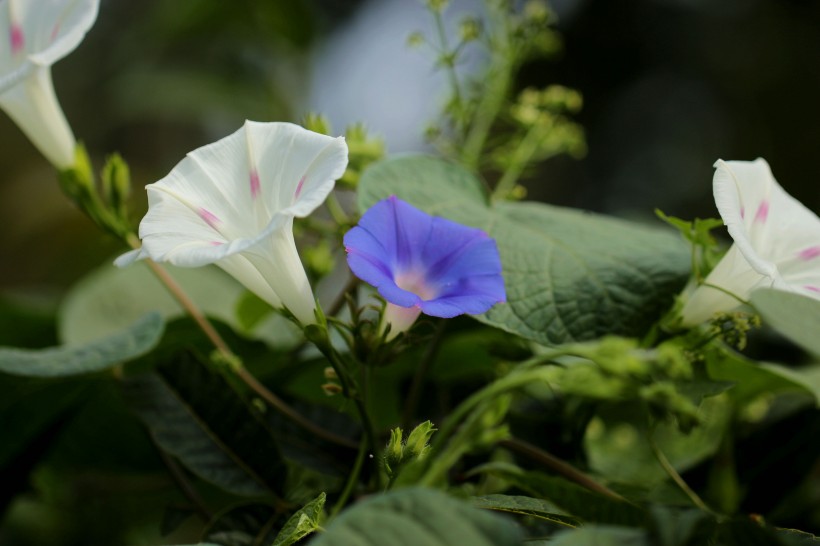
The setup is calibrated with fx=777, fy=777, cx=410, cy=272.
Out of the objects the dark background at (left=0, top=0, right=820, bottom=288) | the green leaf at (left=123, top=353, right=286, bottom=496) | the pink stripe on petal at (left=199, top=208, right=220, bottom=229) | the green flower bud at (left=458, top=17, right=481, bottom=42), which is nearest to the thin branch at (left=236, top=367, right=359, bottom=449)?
the green leaf at (left=123, top=353, right=286, bottom=496)

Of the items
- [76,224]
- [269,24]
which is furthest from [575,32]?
[76,224]

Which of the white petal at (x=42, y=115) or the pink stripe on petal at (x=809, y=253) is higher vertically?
the white petal at (x=42, y=115)

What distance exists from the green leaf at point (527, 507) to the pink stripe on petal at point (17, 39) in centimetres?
45

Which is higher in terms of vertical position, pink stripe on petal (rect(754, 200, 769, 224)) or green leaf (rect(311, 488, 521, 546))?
green leaf (rect(311, 488, 521, 546))

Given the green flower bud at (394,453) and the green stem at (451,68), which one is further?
the green stem at (451,68)

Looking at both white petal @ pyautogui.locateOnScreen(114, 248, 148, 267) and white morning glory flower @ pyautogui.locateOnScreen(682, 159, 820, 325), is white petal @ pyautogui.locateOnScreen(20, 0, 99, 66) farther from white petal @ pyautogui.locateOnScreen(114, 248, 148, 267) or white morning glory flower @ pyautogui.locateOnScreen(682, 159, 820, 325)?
white morning glory flower @ pyautogui.locateOnScreen(682, 159, 820, 325)

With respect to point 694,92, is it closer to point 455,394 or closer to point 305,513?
point 455,394

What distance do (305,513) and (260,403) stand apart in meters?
0.21

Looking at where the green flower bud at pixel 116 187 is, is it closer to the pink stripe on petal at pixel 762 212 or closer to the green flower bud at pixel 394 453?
the green flower bud at pixel 394 453

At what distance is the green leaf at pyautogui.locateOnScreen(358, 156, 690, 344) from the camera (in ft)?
1.48

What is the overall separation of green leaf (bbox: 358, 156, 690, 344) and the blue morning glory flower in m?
0.03

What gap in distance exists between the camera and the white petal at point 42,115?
56 cm

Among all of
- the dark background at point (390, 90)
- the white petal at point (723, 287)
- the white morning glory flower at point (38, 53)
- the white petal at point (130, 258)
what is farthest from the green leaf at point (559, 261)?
the dark background at point (390, 90)

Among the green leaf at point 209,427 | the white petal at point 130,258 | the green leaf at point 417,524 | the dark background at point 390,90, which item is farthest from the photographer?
the dark background at point 390,90
